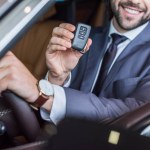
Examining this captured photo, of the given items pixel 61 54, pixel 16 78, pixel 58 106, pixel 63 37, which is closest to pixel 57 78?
pixel 61 54

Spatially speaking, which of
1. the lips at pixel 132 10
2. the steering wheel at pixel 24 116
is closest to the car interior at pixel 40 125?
the steering wheel at pixel 24 116

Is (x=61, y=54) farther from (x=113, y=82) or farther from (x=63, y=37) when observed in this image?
(x=113, y=82)

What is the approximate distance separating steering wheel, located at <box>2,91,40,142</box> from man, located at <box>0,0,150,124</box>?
1.0 inches

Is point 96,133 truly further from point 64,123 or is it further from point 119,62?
point 119,62

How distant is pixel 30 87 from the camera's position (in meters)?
1.20

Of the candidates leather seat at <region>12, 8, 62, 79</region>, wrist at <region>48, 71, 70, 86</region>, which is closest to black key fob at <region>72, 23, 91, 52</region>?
wrist at <region>48, 71, 70, 86</region>

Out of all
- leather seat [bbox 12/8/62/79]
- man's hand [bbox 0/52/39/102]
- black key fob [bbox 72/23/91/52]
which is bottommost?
leather seat [bbox 12/8/62/79]

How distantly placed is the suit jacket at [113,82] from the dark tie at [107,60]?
0.08 feet

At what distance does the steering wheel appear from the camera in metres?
1.21

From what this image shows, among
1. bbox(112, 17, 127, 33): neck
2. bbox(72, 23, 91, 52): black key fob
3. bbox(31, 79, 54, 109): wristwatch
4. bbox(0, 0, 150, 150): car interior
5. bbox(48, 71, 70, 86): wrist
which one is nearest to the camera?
bbox(0, 0, 150, 150): car interior

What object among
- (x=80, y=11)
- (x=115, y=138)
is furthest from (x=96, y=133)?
(x=80, y=11)

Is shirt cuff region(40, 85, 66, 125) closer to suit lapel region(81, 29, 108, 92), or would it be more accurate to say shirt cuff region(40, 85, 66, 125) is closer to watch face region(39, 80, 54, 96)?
watch face region(39, 80, 54, 96)

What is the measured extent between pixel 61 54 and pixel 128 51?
0.29 m

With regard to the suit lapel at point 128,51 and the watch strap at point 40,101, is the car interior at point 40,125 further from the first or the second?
the suit lapel at point 128,51
